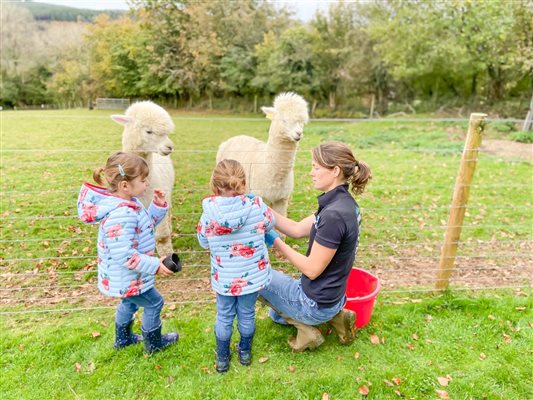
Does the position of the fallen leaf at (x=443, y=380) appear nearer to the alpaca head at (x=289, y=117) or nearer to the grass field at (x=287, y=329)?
the grass field at (x=287, y=329)

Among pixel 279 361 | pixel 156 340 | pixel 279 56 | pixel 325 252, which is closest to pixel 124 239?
pixel 156 340

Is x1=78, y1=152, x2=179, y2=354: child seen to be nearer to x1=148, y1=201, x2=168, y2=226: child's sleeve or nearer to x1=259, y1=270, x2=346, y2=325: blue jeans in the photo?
x1=148, y1=201, x2=168, y2=226: child's sleeve

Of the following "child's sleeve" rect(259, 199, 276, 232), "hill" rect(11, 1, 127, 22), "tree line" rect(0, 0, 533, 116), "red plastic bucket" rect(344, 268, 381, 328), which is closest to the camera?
"child's sleeve" rect(259, 199, 276, 232)

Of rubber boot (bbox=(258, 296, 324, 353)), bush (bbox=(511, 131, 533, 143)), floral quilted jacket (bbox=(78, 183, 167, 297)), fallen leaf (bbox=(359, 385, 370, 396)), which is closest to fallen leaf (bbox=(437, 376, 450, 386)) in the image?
fallen leaf (bbox=(359, 385, 370, 396))

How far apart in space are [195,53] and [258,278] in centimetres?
2632

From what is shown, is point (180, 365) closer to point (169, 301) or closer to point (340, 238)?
point (169, 301)

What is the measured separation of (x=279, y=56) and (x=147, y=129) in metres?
23.7

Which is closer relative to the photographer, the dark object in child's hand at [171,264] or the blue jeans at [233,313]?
the dark object in child's hand at [171,264]

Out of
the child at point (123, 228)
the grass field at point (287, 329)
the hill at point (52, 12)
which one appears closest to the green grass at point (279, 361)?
the grass field at point (287, 329)

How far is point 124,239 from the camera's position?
232cm

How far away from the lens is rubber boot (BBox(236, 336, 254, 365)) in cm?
279

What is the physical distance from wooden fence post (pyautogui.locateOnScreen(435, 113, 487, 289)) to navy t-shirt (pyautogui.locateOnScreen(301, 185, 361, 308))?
5.26ft

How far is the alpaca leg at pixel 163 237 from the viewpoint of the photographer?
4.28 m

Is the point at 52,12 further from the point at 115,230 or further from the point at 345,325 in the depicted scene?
the point at 345,325
